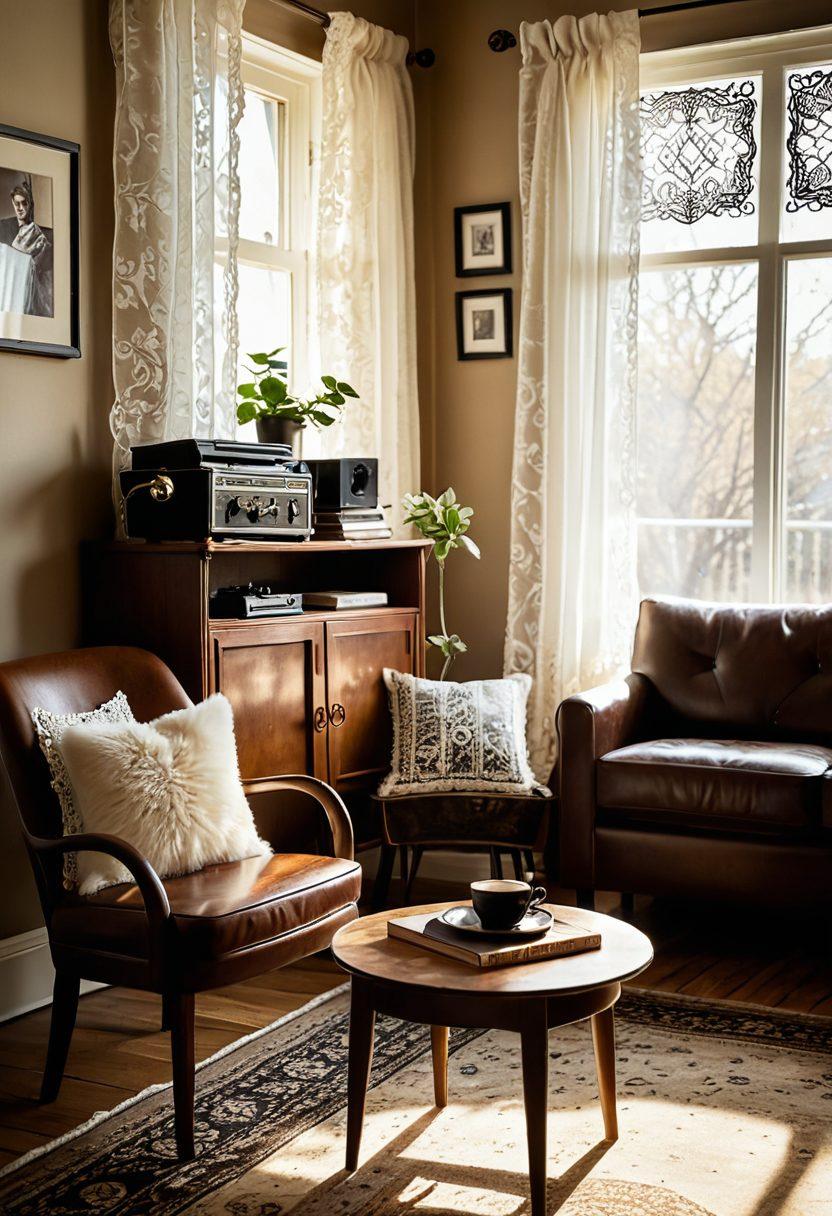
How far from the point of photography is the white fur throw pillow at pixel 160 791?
269 cm

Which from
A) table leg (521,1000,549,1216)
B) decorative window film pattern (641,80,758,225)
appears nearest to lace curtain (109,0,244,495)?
decorative window film pattern (641,80,758,225)

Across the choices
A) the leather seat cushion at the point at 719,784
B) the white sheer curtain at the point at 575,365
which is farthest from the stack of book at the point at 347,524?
the leather seat cushion at the point at 719,784

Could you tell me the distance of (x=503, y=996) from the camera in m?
2.10

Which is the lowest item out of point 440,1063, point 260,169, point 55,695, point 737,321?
point 440,1063

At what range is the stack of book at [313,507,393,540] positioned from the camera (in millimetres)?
3814

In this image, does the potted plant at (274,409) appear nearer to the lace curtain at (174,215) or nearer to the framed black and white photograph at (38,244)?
the lace curtain at (174,215)

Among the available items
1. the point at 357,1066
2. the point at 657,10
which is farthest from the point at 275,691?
the point at 657,10

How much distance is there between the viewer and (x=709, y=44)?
14.1ft

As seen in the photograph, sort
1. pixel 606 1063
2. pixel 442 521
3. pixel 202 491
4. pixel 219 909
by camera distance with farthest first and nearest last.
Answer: pixel 442 521, pixel 202 491, pixel 219 909, pixel 606 1063

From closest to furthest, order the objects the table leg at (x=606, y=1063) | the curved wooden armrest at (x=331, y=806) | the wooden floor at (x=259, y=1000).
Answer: the table leg at (x=606, y=1063)
the wooden floor at (x=259, y=1000)
the curved wooden armrest at (x=331, y=806)

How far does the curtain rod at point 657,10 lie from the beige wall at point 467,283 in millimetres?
49

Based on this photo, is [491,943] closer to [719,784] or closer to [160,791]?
[160,791]

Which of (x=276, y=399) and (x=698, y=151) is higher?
(x=698, y=151)

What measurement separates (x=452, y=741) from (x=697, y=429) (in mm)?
1452
